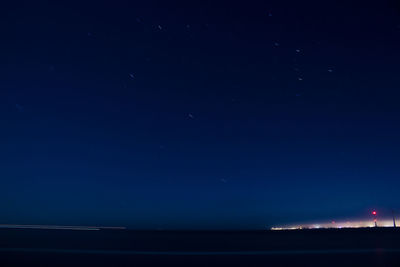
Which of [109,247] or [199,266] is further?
[109,247]

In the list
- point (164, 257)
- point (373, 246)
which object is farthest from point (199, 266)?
point (373, 246)

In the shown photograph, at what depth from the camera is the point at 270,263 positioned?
4.97m

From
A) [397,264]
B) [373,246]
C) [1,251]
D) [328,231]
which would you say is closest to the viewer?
[397,264]

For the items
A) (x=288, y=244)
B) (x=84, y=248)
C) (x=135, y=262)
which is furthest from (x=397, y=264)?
(x=84, y=248)

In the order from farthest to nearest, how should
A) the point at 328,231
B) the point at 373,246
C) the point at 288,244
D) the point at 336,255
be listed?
the point at 328,231
the point at 288,244
the point at 373,246
the point at 336,255

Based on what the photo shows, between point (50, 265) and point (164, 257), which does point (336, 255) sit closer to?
point (164, 257)

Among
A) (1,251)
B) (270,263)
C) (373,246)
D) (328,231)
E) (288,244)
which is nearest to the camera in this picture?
(270,263)

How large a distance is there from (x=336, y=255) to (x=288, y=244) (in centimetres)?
172

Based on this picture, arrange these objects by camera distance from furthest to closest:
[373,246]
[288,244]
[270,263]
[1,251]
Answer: [288,244] < [373,246] < [1,251] < [270,263]

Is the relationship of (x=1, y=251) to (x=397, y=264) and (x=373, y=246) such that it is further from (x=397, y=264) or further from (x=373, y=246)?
(x=373, y=246)

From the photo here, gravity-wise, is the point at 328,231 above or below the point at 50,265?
above

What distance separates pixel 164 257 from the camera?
5543 millimetres

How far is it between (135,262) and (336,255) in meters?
3.86

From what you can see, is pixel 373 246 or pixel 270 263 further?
pixel 373 246
